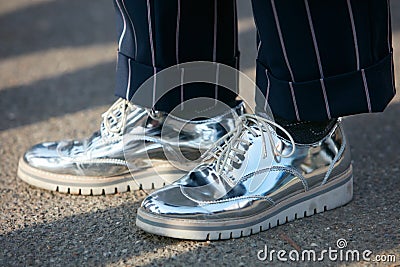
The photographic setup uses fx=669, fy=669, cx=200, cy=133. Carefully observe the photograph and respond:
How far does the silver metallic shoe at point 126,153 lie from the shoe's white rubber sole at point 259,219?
7.3 inches

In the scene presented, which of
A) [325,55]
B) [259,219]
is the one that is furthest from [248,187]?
[325,55]

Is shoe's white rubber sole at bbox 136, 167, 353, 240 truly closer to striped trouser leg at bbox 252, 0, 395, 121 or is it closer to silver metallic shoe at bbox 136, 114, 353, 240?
silver metallic shoe at bbox 136, 114, 353, 240

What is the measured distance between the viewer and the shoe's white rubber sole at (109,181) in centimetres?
131

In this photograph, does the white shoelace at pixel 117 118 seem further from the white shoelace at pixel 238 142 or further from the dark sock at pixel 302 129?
the dark sock at pixel 302 129

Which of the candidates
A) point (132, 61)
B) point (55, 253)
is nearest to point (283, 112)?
point (132, 61)

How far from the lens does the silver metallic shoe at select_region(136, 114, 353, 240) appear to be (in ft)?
3.64

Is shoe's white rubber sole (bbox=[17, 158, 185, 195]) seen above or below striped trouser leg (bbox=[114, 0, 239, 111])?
below

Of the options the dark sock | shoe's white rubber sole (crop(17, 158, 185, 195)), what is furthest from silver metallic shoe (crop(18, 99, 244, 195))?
the dark sock

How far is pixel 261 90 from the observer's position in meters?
1.14

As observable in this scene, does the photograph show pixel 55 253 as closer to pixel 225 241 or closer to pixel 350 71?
pixel 225 241

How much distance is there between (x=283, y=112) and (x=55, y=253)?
447 millimetres

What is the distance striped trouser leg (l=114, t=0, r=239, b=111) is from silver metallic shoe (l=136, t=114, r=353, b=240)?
0.15 metres

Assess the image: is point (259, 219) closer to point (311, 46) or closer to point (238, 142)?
point (238, 142)

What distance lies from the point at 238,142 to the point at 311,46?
0.22m
